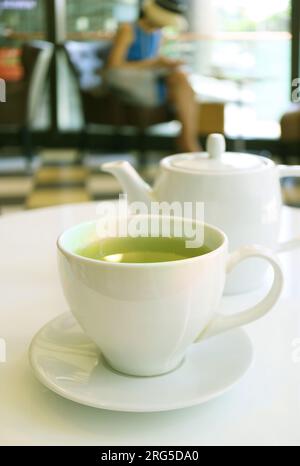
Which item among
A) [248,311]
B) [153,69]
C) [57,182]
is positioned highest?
[153,69]

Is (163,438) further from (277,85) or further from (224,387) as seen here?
(277,85)

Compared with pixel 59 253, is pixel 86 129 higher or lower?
lower

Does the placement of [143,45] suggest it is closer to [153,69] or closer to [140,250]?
[153,69]

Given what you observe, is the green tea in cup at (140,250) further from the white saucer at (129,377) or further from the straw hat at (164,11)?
the straw hat at (164,11)

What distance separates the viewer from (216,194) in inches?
25.0

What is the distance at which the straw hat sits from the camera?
11.0 feet

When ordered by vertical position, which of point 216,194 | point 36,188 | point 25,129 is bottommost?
point 36,188

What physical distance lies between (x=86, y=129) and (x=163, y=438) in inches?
127

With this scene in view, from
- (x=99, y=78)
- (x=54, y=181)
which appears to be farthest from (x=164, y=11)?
(x=54, y=181)

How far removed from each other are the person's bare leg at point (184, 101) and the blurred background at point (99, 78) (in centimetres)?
9

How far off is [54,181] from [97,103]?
0.45m

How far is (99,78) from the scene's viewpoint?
323 centimetres
